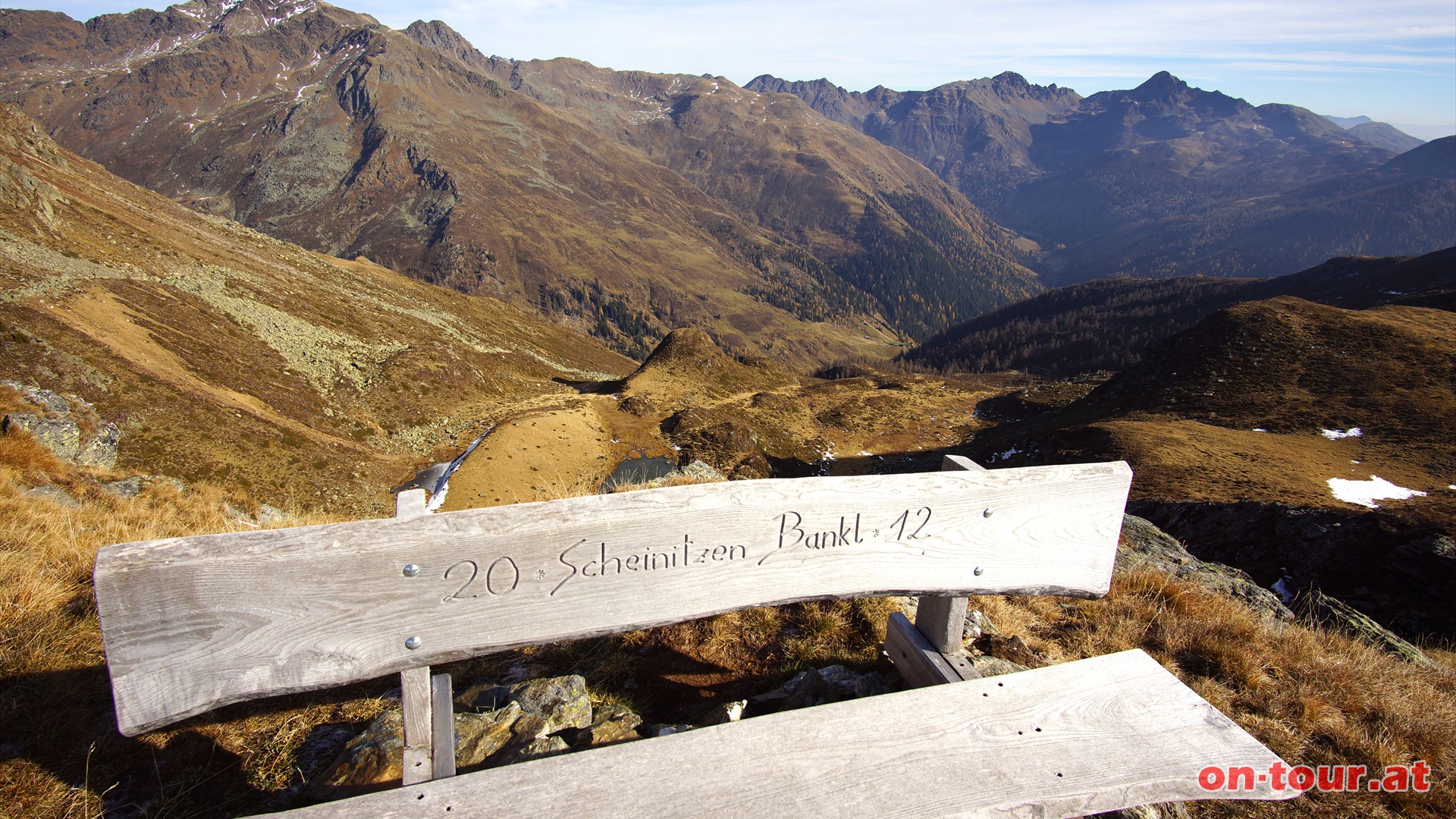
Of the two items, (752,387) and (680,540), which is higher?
(680,540)

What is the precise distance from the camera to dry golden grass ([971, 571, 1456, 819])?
9.79ft

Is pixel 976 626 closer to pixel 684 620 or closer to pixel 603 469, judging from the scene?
pixel 684 620

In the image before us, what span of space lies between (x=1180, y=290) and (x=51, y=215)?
187598mm

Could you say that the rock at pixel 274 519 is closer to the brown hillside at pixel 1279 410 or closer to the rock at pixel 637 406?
the brown hillside at pixel 1279 410

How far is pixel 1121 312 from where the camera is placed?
150m

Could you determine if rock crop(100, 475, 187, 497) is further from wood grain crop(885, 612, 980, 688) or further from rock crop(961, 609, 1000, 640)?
rock crop(961, 609, 1000, 640)

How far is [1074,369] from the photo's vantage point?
130 meters

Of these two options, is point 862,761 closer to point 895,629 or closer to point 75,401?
point 895,629

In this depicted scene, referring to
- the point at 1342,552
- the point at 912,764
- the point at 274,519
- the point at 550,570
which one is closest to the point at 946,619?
the point at 912,764

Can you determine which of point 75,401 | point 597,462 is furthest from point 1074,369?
point 75,401

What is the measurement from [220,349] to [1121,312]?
172 meters

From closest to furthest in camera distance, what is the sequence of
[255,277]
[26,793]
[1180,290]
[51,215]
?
[26,793] < [51,215] < [255,277] < [1180,290]

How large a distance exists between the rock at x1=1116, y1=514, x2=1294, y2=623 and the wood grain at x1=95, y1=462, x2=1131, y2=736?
3458mm

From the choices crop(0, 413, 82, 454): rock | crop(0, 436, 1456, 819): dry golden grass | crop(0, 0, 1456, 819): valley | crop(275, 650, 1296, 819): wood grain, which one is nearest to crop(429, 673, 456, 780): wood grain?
crop(275, 650, 1296, 819): wood grain
